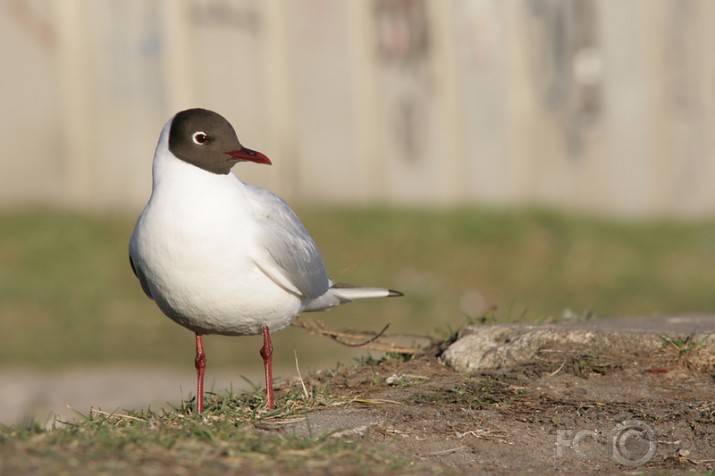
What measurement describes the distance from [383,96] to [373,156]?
699mm

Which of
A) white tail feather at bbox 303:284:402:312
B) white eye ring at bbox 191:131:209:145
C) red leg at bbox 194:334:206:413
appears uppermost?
white eye ring at bbox 191:131:209:145

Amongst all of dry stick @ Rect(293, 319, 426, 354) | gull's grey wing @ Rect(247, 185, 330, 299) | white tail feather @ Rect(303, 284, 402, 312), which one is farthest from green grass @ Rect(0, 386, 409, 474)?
dry stick @ Rect(293, 319, 426, 354)

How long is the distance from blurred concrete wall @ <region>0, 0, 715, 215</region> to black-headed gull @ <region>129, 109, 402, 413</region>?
6951mm

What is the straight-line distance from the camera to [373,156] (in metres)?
13.6

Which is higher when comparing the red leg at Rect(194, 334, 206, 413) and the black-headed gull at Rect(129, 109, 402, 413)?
the black-headed gull at Rect(129, 109, 402, 413)

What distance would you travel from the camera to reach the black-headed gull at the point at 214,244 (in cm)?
460

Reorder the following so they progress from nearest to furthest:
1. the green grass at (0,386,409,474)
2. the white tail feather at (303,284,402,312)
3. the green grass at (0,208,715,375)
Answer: the green grass at (0,386,409,474) → the white tail feather at (303,284,402,312) → the green grass at (0,208,715,375)

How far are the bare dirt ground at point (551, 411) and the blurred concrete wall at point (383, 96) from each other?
7.00m

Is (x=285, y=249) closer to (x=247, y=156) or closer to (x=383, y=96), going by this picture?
(x=247, y=156)

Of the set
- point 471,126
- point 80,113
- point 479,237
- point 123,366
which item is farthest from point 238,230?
point 471,126

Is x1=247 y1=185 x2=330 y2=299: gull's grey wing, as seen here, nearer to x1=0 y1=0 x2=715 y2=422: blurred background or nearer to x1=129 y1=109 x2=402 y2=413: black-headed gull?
x1=129 y1=109 x2=402 y2=413: black-headed gull

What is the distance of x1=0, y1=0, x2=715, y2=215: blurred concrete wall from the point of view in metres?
11.6

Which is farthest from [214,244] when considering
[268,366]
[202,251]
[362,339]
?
[362,339]

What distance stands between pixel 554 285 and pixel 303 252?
733 centimetres
